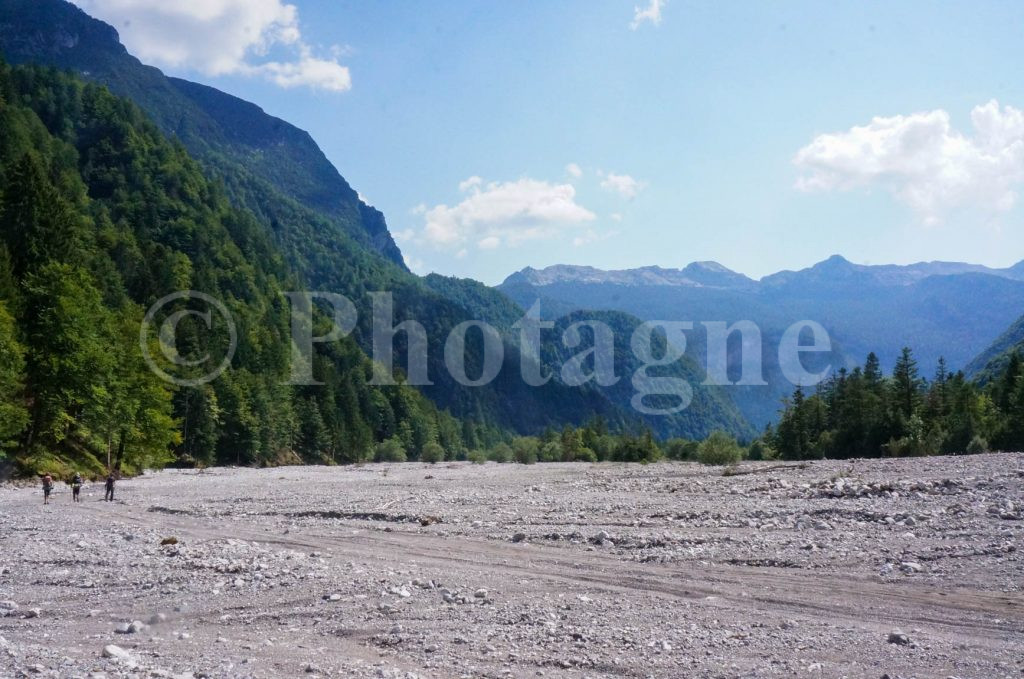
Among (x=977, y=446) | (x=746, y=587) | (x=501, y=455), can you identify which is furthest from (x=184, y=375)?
(x=746, y=587)

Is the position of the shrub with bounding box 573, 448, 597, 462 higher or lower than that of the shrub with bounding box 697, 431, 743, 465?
lower

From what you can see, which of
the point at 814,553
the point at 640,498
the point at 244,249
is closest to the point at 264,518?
the point at 640,498

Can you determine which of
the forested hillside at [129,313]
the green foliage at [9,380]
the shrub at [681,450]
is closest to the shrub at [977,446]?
the shrub at [681,450]

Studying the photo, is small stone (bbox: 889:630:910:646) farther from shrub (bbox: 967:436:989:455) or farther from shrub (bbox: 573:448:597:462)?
shrub (bbox: 573:448:597:462)

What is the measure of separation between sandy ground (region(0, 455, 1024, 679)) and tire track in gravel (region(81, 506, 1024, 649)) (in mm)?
55

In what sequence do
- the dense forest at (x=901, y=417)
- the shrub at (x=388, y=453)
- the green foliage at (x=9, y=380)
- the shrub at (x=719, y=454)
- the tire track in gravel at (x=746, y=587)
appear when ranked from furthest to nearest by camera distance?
the shrub at (x=388, y=453) < the shrub at (x=719, y=454) < the dense forest at (x=901, y=417) < the green foliage at (x=9, y=380) < the tire track in gravel at (x=746, y=587)

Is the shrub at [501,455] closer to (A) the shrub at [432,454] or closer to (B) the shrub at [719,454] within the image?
(A) the shrub at [432,454]

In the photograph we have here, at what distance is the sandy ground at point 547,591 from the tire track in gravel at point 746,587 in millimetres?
55

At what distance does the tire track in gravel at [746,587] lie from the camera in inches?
423

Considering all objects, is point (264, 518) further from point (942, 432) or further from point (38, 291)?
point (942, 432)

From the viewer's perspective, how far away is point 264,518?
86.2 feet

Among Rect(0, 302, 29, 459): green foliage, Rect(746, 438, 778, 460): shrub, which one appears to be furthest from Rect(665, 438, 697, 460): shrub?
Rect(0, 302, 29, 459): green foliage

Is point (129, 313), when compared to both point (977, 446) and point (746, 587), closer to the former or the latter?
point (746, 587)

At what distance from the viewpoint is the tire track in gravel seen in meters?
10.7
